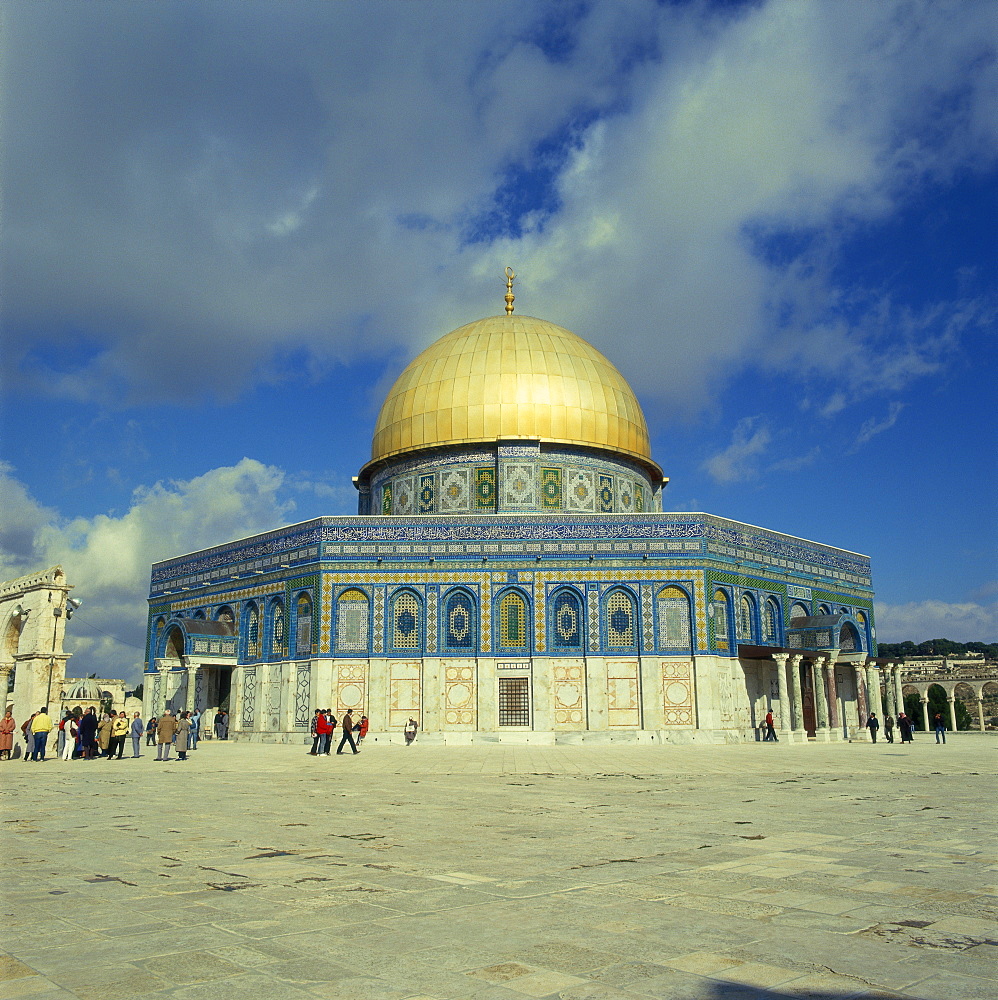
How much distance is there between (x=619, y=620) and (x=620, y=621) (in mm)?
46

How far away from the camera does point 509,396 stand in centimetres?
3531

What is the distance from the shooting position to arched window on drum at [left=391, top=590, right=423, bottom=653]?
3069 centimetres

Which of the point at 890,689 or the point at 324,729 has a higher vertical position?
the point at 890,689

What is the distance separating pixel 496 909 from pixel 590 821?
459cm

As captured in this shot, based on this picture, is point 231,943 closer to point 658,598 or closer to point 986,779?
point 986,779

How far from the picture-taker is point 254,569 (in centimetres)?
3425

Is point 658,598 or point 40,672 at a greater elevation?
point 658,598

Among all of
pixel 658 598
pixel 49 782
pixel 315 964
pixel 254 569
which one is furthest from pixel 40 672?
pixel 315 964

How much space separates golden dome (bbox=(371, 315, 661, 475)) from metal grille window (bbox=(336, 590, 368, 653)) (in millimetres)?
7305

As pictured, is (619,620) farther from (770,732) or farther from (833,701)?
(833,701)

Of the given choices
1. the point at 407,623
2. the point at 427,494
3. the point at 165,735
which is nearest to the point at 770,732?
the point at 407,623

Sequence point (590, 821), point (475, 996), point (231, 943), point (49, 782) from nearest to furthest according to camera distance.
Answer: point (475, 996) < point (231, 943) < point (590, 821) < point (49, 782)

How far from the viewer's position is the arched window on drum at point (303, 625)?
102 feet

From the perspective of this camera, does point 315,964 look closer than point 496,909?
Yes
